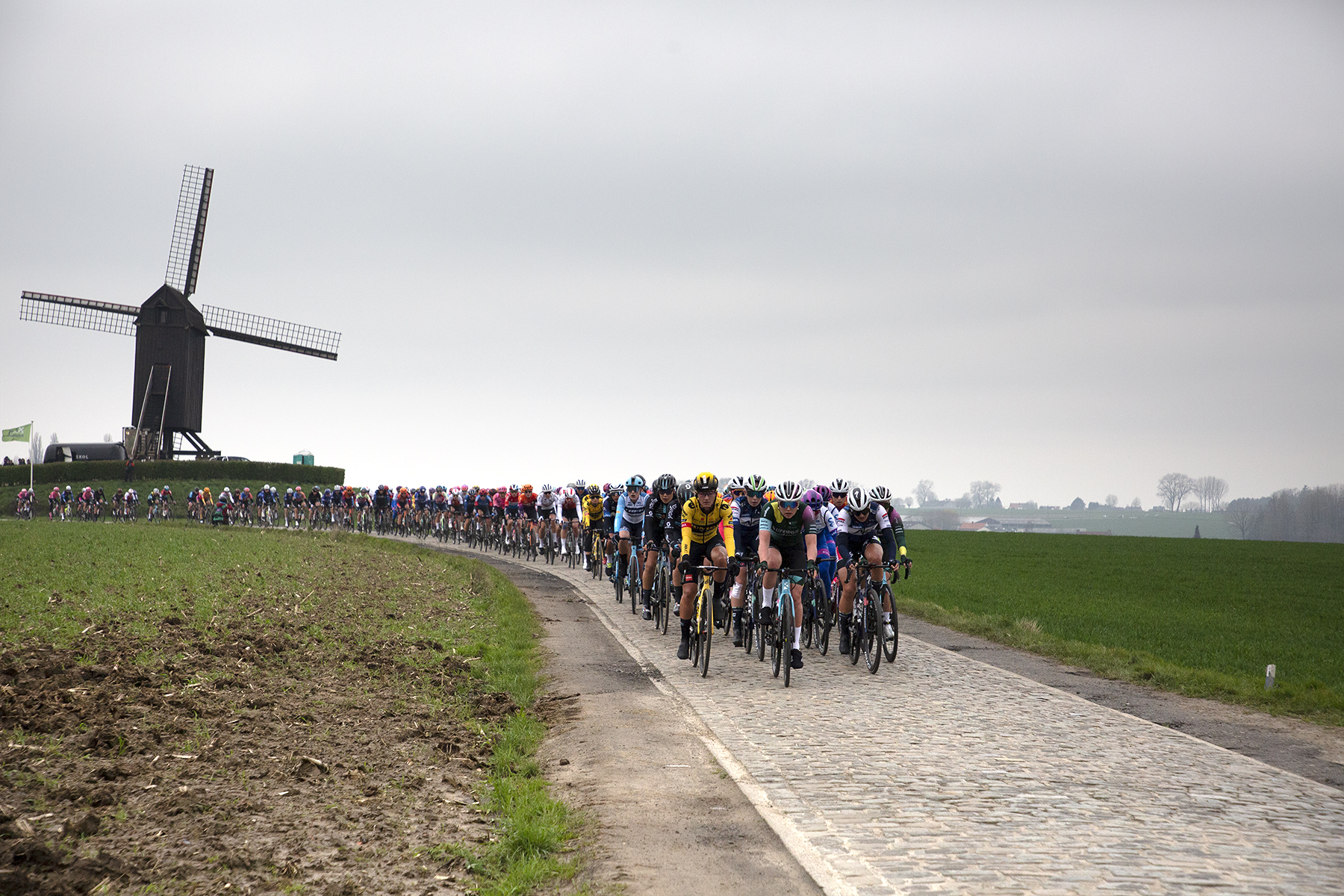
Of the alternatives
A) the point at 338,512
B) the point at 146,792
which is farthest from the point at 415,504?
the point at 146,792

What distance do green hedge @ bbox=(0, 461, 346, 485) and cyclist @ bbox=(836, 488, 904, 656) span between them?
57.8 m

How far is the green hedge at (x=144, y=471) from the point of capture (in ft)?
203

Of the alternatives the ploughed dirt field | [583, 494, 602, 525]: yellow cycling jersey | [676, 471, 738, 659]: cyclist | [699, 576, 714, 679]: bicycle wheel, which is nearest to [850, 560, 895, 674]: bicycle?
[676, 471, 738, 659]: cyclist

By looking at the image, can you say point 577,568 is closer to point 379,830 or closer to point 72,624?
point 72,624

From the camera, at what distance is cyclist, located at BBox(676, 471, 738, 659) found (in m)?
11.9

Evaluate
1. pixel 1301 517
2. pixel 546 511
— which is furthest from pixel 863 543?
pixel 1301 517

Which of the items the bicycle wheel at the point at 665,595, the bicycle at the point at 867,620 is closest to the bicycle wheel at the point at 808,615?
the bicycle at the point at 867,620

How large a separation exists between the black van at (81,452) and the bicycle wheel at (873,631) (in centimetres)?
6657

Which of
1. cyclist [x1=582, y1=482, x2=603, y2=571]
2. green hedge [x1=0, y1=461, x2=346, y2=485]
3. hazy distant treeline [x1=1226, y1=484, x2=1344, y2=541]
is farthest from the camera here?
hazy distant treeline [x1=1226, y1=484, x2=1344, y2=541]

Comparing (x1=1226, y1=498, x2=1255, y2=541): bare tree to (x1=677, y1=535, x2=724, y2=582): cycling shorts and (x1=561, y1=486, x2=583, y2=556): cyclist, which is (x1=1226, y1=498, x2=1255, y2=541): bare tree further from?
(x1=677, y1=535, x2=724, y2=582): cycling shorts

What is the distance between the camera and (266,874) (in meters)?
5.29

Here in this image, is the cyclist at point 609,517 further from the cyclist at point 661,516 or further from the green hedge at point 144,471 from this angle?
the green hedge at point 144,471

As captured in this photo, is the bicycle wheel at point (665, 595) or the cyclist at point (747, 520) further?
the bicycle wheel at point (665, 595)

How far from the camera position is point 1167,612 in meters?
24.3
